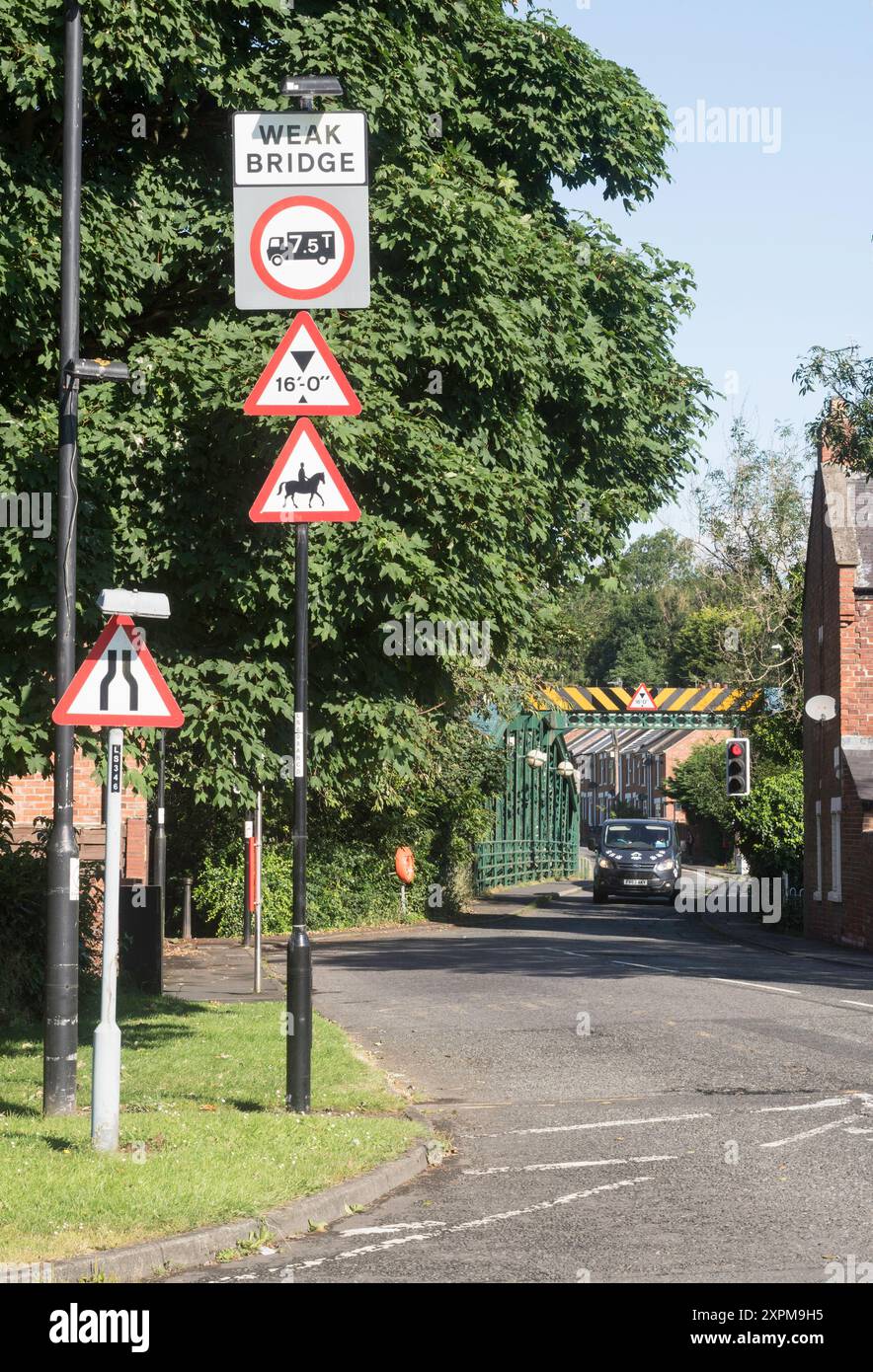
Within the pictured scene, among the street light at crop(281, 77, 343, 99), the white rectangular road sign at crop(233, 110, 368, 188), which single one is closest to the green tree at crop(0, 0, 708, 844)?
the white rectangular road sign at crop(233, 110, 368, 188)

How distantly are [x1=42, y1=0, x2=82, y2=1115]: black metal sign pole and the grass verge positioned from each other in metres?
0.41

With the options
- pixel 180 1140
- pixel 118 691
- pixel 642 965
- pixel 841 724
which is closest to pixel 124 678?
pixel 118 691

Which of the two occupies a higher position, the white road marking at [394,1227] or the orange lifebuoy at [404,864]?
the orange lifebuoy at [404,864]

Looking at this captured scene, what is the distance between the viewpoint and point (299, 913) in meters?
9.68

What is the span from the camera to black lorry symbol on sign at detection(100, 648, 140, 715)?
8875 millimetres

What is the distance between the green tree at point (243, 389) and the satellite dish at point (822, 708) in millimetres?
17663

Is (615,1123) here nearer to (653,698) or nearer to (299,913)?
(299,913)

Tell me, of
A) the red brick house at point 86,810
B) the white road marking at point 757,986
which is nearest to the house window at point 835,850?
the white road marking at point 757,986

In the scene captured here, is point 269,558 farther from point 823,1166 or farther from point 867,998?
point 867,998

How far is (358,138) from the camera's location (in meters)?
10.2

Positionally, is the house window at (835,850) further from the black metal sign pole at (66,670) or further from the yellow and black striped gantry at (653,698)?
the yellow and black striped gantry at (653,698)

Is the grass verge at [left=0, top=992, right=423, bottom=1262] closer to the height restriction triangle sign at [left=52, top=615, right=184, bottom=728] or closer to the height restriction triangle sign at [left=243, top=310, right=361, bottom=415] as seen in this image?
the height restriction triangle sign at [left=52, top=615, right=184, bottom=728]

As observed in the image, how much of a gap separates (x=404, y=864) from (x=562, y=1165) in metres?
23.6

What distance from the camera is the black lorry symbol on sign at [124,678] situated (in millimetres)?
8875
